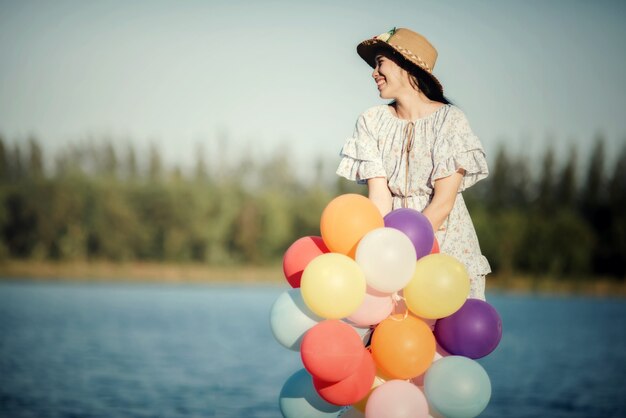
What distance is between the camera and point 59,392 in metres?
12.4

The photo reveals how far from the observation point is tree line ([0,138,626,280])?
143ft

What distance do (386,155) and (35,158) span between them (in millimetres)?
52126

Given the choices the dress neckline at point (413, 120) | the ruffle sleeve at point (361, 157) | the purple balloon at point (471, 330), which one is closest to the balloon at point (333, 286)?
the purple balloon at point (471, 330)

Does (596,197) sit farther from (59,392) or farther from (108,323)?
(59,392)

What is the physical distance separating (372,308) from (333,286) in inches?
8.6

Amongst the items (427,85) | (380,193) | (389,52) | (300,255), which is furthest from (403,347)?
(389,52)

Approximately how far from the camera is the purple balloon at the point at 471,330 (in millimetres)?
2555

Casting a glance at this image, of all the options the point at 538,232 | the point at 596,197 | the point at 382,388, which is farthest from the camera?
the point at 596,197

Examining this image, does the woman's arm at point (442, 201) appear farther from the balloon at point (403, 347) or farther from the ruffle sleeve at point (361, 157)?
the balloon at point (403, 347)

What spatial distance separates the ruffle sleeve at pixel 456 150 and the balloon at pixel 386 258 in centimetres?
39

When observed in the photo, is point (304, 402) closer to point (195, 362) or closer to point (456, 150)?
point (456, 150)

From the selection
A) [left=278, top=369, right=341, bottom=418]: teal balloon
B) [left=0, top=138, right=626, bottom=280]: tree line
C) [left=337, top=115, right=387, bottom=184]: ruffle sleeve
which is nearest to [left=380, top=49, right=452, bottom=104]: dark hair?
[left=337, top=115, right=387, bottom=184]: ruffle sleeve

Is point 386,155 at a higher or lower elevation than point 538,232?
higher

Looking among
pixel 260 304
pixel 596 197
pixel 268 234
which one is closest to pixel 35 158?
pixel 268 234
